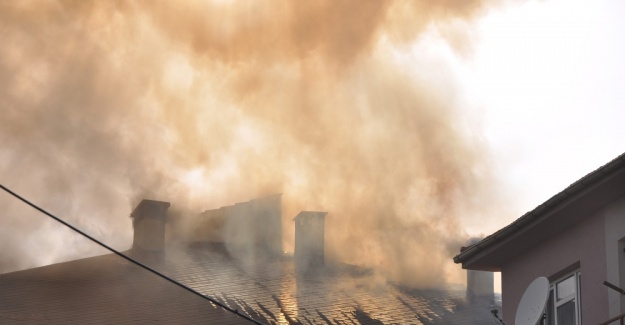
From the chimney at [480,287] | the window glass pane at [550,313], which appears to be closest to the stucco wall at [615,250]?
the window glass pane at [550,313]

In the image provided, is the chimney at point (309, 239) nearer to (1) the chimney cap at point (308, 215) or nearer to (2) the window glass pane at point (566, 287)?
(1) the chimney cap at point (308, 215)

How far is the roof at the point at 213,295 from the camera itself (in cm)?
2869

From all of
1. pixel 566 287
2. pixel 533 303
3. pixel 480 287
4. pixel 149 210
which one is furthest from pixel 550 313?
pixel 149 210

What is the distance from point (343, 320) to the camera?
30.5 meters

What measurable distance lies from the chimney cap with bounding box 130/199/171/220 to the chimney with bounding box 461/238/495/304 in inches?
350

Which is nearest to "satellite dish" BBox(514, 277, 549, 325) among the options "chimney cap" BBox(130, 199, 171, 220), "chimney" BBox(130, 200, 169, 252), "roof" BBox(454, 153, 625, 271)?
"roof" BBox(454, 153, 625, 271)

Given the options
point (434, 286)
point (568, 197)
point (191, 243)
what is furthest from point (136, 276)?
point (568, 197)

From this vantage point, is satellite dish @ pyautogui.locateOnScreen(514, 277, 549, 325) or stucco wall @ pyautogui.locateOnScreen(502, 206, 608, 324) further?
stucco wall @ pyautogui.locateOnScreen(502, 206, 608, 324)

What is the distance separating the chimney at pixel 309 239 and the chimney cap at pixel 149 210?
3.94 metres

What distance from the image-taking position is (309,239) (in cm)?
3903

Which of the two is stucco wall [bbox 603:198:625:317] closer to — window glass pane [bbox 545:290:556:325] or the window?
the window

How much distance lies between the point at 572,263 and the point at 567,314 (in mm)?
754

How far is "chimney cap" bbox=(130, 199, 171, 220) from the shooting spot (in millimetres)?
38312

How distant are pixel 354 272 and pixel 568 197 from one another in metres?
18.5
